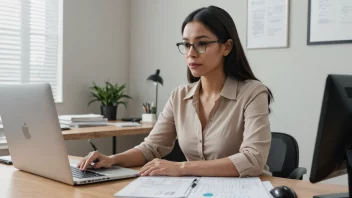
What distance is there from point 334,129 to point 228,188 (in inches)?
13.7

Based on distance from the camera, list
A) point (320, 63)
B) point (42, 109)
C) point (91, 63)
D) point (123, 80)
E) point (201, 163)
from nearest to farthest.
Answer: point (42, 109), point (201, 163), point (320, 63), point (91, 63), point (123, 80)

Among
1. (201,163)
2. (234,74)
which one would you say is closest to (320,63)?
(234,74)

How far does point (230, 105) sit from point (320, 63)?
129 cm

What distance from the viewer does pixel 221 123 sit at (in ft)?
5.75

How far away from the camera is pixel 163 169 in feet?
4.66

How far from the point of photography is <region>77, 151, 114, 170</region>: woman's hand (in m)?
1.52

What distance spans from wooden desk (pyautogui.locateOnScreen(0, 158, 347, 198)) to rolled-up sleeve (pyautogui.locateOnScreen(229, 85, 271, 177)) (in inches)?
2.6

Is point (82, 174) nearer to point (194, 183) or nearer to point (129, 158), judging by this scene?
point (129, 158)

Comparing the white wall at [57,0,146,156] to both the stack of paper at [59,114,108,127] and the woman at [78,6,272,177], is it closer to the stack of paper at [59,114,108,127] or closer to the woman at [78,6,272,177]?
the stack of paper at [59,114,108,127]

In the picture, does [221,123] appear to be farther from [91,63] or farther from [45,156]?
[91,63]

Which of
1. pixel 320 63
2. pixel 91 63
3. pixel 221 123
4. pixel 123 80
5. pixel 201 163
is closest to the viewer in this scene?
pixel 201 163

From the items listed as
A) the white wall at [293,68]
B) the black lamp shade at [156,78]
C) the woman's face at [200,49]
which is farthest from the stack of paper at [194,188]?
the black lamp shade at [156,78]

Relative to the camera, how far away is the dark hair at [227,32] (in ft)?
5.75

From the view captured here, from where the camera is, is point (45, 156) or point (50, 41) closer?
point (45, 156)
